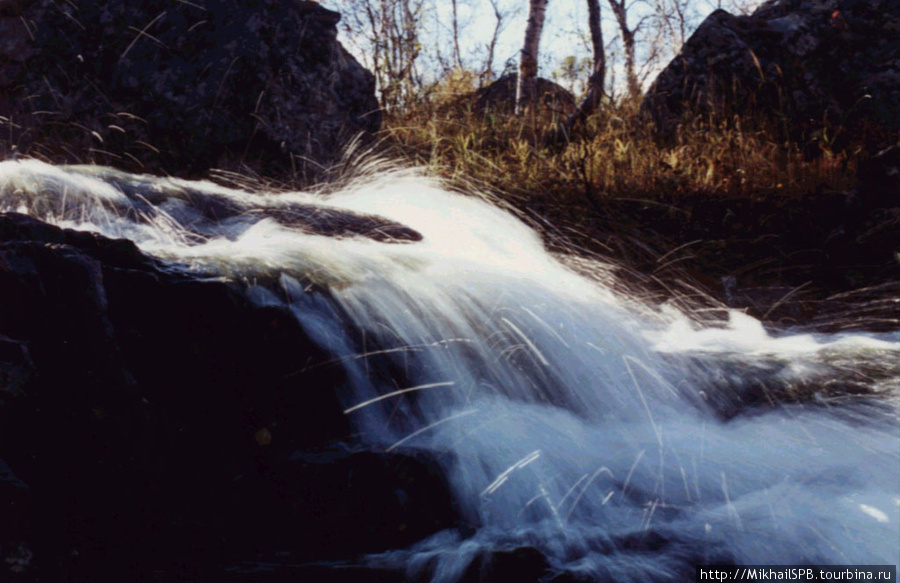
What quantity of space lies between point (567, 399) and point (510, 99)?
7.06 meters

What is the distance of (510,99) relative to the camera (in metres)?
9.24

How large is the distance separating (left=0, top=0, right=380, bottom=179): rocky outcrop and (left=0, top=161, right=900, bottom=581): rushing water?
1636 mm

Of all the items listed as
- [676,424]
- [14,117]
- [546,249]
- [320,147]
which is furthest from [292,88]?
[676,424]

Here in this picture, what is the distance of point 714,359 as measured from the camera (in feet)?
10.1

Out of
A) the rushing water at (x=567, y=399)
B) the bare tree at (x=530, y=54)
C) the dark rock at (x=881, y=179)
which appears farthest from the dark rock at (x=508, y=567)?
the bare tree at (x=530, y=54)

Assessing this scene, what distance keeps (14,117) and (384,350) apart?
4.02 metres

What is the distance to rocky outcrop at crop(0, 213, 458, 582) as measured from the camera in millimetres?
1756

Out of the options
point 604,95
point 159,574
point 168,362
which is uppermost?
point 604,95

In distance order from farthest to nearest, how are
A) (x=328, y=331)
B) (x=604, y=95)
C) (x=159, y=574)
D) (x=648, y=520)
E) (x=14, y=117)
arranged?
(x=604, y=95)
(x=14, y=117)
(x=328, y=331)
(x=648, y=520)
(x=159, y=574)

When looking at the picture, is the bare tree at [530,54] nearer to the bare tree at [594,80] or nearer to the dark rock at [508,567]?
the bare tree at [594,80]

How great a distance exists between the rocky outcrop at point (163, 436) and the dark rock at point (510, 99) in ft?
15.9

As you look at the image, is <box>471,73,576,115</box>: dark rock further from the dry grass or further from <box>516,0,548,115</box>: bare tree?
the dry grass

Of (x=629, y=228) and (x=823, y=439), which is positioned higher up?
(x=629, y=228)

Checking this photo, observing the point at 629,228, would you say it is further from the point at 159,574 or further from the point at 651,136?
the point at 159,574
